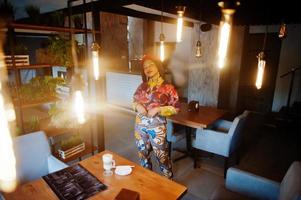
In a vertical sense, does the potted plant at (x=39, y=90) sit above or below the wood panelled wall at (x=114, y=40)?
below

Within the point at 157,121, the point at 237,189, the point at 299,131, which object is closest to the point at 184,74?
the point at 299,131

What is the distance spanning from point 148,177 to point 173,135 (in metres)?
1.52

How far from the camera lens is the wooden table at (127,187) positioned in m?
1.50

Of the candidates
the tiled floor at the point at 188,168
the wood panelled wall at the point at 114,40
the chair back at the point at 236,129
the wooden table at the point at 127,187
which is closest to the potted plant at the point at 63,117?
the tiled floor at the point at 188,168

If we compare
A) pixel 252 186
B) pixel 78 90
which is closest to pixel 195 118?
pixel 252 186

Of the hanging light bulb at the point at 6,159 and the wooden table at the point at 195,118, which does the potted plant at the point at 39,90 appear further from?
the wooden table at the point at 195,118

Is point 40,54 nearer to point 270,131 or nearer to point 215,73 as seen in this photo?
point 215,73

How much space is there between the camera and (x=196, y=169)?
10.6ft

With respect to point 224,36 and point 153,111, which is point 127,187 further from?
point 224,36

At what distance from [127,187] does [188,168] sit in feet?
6.19

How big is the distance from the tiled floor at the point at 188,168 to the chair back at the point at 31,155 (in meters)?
1.58

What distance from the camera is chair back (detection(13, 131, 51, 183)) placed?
2.11m

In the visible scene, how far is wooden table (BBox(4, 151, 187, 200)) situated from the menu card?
38mm

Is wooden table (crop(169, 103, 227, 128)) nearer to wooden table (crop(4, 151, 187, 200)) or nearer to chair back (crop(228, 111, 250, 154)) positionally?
chair back (crop(228, 111, 250, 154))
